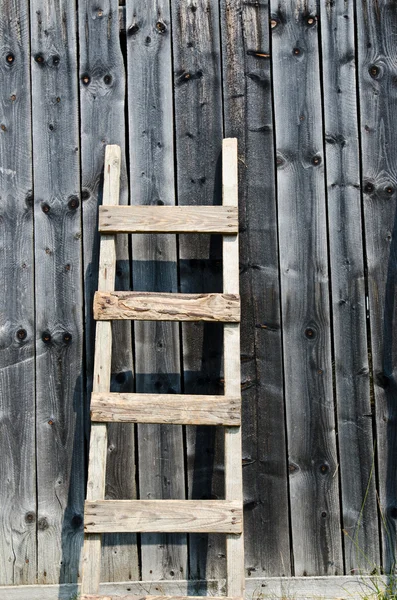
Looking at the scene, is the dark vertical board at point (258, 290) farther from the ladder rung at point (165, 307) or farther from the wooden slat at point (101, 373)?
the wooden slat at point (101, 373)

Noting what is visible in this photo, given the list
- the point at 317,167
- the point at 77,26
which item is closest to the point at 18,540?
the point at 317,167

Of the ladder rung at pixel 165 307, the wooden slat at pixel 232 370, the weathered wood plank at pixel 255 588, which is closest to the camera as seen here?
the wooden slat at pixel 232 370

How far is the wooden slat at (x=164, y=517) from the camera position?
7.02 ft

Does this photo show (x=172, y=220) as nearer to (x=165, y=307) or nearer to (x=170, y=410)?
(x=165, y=307)

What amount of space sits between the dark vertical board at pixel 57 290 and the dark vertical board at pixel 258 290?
66 centimetres

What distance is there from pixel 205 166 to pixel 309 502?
1.42m

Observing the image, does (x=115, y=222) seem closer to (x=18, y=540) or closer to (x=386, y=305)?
(x=386, y=305)

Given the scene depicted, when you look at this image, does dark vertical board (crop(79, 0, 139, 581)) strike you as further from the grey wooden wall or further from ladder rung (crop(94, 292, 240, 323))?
ladder rung (crop(94, 292, 240, 323))

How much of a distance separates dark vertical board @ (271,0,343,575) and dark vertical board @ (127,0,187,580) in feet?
1.48

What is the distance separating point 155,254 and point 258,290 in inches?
17.5

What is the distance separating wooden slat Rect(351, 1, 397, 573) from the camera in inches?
99.7

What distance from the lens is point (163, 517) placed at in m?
2.15

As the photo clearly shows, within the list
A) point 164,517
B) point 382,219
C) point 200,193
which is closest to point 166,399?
point 164,517

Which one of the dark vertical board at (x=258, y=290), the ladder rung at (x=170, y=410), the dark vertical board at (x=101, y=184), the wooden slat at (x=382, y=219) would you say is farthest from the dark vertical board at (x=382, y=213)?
the dark vertical board at (x=101, y=184)
